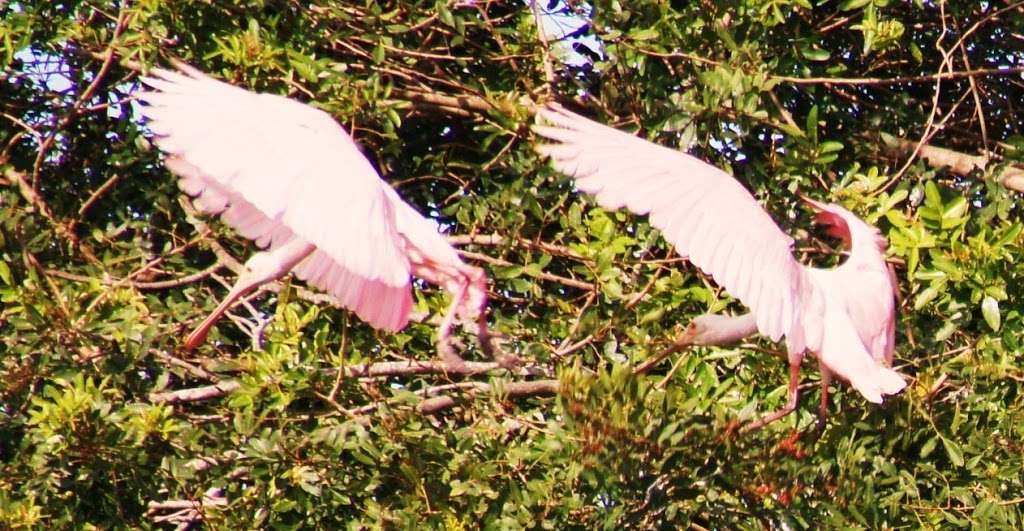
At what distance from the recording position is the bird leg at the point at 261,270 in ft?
16.4

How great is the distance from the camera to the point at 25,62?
18.7ft

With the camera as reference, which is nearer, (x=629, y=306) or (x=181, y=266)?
(x=629, y=306)

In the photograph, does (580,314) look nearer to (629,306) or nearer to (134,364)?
(629,306)

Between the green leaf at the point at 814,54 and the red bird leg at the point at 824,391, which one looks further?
the green leaf at the point at 814,54

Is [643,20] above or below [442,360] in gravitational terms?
above

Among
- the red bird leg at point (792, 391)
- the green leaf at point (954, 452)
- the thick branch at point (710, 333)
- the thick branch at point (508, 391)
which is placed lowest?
the thick branch at point (508, 391)

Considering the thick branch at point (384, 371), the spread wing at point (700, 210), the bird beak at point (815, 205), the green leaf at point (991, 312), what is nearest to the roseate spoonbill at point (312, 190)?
the thick branch at point (384, 371)

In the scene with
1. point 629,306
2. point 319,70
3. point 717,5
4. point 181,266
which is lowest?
point 181,266

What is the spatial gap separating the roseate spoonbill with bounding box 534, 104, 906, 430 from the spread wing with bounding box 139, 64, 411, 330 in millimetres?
555

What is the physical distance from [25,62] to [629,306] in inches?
75.5

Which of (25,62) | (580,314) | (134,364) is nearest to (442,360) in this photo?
(580,314)

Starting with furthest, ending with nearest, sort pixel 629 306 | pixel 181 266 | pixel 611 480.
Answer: pixel 181 266
pixel 629 306
pixel 611 480

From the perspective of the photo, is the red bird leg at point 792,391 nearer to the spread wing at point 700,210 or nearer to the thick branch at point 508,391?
the spread wing at point 700,210

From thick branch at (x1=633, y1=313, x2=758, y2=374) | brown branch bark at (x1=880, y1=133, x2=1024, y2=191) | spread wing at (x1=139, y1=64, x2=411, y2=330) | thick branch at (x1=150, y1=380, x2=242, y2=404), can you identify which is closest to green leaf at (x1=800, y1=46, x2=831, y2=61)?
brown branch bark at (x1=880, y1=133, x2=1024, y2=191)
